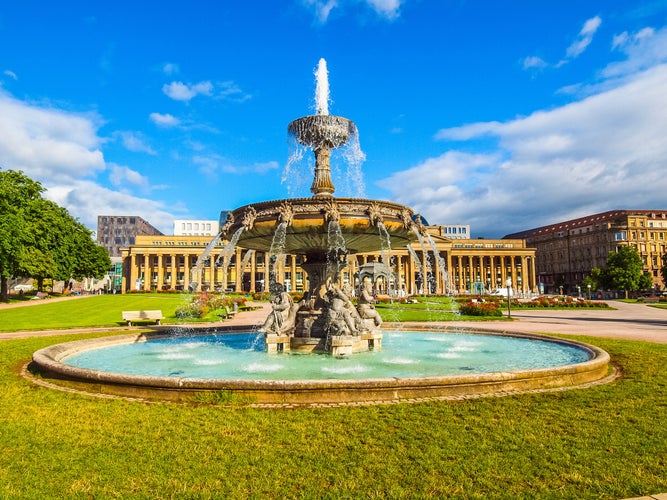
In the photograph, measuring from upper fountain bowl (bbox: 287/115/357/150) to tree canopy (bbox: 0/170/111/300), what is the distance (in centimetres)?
3935

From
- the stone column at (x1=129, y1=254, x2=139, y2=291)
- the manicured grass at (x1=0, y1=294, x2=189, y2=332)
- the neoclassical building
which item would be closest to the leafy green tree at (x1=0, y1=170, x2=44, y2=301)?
the manicured grass at (x1=0, y1=294, x2=189, y2=332)

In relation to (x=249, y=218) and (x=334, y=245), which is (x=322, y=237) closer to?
(x=334, y=245)

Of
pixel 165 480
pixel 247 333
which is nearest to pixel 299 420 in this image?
pixel 165 480

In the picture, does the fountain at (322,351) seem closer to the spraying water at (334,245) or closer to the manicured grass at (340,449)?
the spraying water at (334,245)

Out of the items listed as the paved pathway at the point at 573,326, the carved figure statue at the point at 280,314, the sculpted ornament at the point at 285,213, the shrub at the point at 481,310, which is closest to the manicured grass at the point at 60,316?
the paved pathway at the point at 573,326

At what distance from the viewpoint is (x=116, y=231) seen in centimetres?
17400

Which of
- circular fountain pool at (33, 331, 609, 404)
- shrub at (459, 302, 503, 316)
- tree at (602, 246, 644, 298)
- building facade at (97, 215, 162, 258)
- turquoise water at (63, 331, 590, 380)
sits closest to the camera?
circular fountain pool at (33, 331, 609, 404)

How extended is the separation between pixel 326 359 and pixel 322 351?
1.20 m

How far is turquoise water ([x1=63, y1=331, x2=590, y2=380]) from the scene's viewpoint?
32.7ft

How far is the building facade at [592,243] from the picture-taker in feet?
375

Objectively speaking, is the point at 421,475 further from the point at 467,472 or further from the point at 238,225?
the point at 238,225

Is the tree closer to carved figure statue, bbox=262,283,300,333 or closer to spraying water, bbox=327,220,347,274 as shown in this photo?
spraying water, bbox=327,220,347,274

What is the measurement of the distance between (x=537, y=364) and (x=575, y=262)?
440ft

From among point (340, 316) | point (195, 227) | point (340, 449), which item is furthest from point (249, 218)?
point (195, 227)
